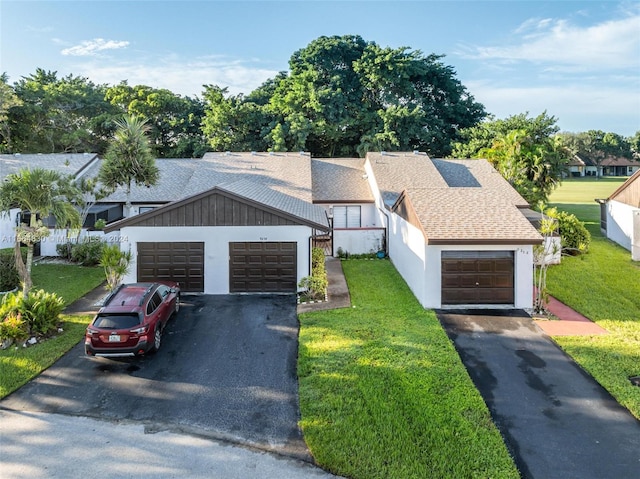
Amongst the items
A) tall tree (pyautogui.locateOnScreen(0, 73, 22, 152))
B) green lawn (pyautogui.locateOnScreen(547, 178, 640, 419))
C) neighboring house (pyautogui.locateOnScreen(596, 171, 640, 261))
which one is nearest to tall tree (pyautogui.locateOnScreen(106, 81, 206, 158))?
tall tree (pyautogui.locateOnScreen(0, 73, 22, 152))

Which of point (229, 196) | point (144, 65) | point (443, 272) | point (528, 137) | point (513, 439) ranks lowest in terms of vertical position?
point (513, 439)

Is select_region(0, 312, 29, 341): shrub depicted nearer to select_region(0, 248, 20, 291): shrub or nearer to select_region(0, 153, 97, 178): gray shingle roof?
select_region(0, 248, 20, 291): shrub

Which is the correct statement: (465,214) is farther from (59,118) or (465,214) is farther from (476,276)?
(59,118)

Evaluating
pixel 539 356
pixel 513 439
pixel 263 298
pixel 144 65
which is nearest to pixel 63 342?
pixel 263 298

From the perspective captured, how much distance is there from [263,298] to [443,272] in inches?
264

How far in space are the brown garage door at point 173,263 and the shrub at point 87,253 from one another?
5710mm

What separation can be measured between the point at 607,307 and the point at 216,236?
47.2 ft

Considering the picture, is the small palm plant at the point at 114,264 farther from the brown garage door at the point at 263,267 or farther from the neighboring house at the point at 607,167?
the neighboring house at the point at 607,167

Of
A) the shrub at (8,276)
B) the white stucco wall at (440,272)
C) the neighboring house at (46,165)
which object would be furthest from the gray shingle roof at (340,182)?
the shrub at (8,276)

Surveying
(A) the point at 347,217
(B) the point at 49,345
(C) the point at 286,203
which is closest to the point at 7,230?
(B) the point at 49,345

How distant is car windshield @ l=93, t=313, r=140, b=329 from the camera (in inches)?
387

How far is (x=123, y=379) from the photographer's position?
930 centimetres

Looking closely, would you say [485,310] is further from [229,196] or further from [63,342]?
[63,342]

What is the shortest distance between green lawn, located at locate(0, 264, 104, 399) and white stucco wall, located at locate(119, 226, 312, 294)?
2422 mm
